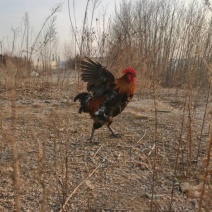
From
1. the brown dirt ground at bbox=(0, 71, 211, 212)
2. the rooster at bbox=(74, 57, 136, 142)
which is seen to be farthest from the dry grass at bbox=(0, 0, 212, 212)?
the rooster at bbox=(74, 57, 136, 142)

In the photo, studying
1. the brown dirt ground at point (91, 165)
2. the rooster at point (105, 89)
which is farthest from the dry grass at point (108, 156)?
the rooster at point (105, 89)

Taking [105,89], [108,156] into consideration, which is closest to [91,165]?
[108,156]

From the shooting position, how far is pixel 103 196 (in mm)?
1607

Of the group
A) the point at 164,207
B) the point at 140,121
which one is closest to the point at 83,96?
the point at 140,121

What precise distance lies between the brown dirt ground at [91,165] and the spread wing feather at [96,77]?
0.44 m

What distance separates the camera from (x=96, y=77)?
2.74 m

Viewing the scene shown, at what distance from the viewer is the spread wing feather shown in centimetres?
272

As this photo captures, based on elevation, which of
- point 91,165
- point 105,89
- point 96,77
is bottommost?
point 91,165

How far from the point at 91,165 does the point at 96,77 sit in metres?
0.99

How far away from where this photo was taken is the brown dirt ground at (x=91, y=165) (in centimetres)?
147

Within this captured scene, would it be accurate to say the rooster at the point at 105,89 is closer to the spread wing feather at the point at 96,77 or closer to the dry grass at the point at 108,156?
the spread wing feather at the point at 96,77

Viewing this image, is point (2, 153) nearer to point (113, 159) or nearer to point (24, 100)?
point (113, 159)

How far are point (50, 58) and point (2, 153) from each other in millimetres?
5130

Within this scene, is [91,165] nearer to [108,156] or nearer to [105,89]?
[108,156]
